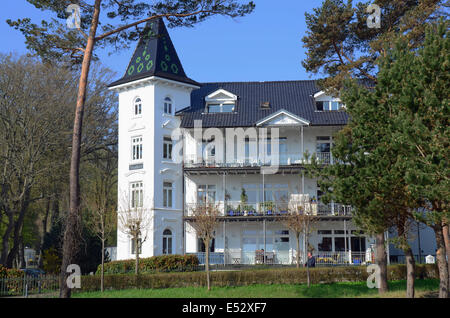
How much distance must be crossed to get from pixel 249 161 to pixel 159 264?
8.63 meters

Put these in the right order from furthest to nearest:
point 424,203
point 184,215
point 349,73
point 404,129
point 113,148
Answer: point 113,148 → point 184,215 → point 349,73 → point 424,203 → point 404,129

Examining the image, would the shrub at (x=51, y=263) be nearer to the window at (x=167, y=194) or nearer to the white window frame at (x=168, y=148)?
the window at (x=167, y=194)

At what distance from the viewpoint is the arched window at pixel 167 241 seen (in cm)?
3234

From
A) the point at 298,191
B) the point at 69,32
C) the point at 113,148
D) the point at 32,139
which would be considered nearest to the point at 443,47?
the point at 69,32

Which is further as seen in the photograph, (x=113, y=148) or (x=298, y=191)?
(x=113, y=148)

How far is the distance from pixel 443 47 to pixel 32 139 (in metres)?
26.9

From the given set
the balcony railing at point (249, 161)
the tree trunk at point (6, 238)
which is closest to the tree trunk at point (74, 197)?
the balcony railing at point (249, 161)

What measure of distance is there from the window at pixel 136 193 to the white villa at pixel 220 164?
6 centimetres

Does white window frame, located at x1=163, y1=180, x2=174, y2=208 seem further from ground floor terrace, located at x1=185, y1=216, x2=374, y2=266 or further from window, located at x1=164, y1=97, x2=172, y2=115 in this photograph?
window, located at x1=164, y1=97, x2=172, y2=115

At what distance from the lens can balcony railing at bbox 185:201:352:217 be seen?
3169cm

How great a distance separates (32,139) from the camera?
1361 inches

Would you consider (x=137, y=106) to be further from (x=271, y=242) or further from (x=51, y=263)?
(x=271, y=242)

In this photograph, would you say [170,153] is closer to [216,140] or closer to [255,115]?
[216,140]

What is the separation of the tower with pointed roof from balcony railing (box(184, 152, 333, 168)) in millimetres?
1015
